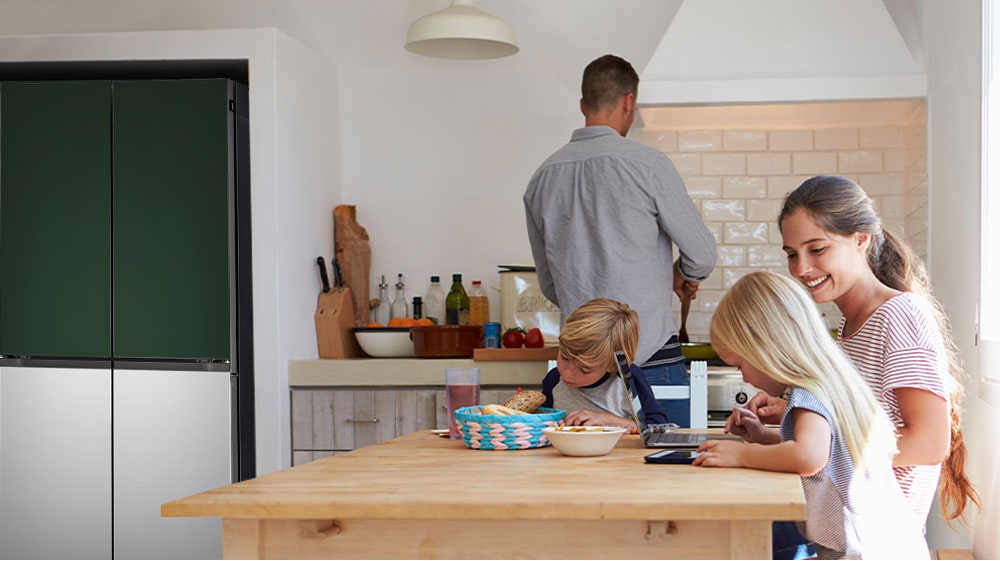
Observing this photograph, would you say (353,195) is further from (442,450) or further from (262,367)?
(442,450)

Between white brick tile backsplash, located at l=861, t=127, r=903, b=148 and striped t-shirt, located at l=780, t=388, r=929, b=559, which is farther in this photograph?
white brick tile backsplash, located at l=861, t=127, r=903, b=148

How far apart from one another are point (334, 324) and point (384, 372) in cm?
38

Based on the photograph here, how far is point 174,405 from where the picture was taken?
4.11m

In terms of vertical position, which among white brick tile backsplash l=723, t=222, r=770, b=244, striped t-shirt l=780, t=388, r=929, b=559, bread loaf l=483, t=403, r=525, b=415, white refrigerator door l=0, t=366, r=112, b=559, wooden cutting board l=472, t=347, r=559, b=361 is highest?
white brick tile backsplash l=723, t=222, r=770, b=244

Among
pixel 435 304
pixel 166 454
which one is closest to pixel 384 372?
pixel 435 304

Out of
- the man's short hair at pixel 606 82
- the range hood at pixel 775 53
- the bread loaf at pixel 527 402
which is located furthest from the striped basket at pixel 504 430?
the range hood at pixel 775 53

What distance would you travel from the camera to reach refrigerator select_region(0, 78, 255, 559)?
4.09m

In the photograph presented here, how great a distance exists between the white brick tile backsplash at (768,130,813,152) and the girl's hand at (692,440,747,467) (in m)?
2.73

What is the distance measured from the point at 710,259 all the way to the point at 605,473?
5.31ft

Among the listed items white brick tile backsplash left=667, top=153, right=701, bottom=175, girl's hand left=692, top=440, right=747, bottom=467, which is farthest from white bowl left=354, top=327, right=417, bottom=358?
girl's hand left=692, top=440, right=747, bottom=467

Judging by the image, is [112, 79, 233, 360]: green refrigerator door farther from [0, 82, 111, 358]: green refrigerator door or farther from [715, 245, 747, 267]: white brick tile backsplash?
[715, 245, 747, 267]: white brick tile backsplash

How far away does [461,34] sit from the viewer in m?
3.80

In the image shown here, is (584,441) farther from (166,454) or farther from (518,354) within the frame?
(166,454)

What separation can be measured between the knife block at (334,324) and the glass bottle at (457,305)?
0.40m
